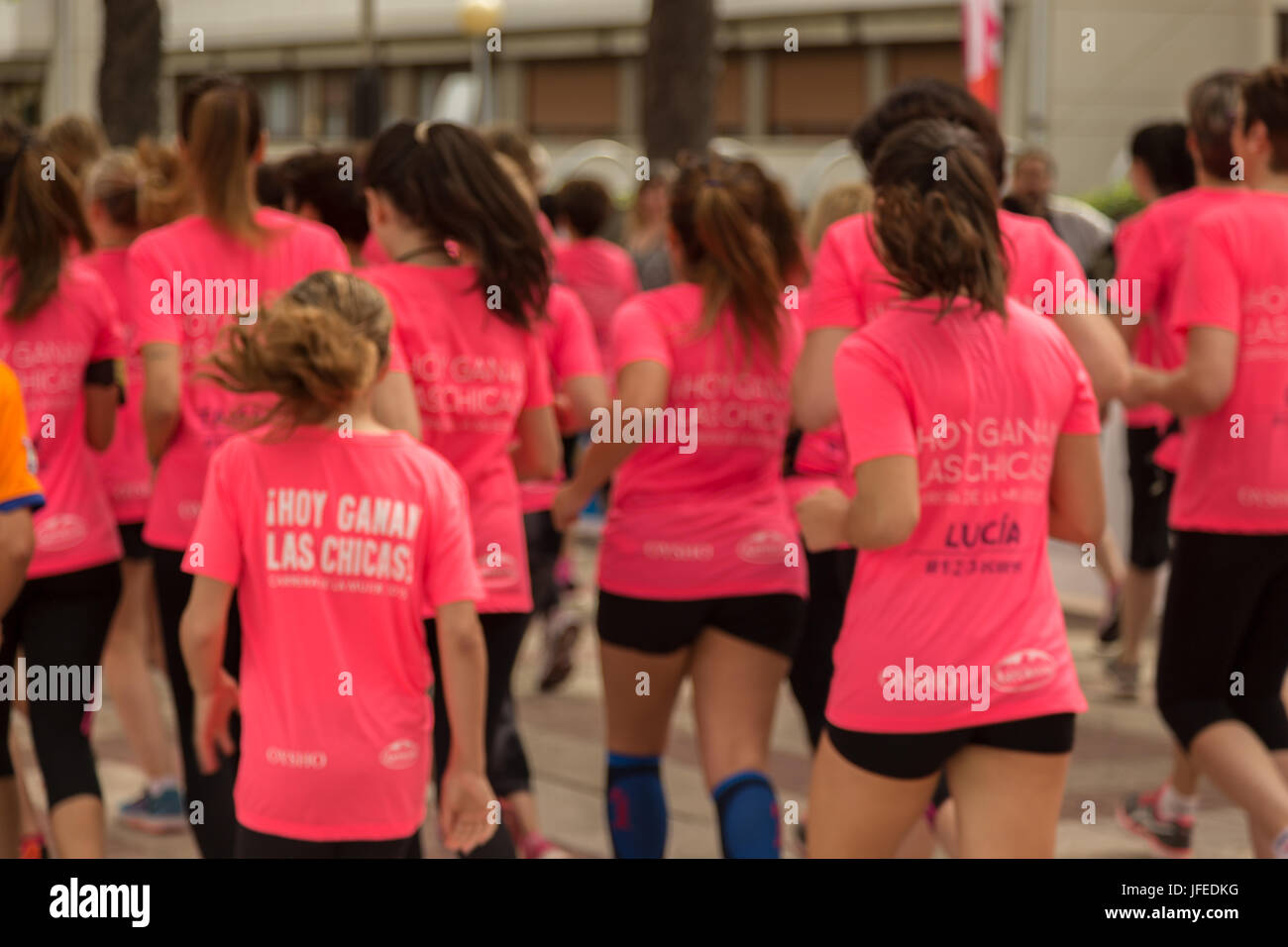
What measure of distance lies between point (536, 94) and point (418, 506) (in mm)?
39497

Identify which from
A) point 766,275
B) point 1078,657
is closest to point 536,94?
point 1078,657

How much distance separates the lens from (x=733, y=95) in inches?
1548

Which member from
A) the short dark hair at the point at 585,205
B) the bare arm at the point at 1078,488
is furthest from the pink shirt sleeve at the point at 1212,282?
the short dark hair at the point at 585,205

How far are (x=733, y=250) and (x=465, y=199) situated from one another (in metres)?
0.73

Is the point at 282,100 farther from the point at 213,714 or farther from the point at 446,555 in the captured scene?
the point at 446,555

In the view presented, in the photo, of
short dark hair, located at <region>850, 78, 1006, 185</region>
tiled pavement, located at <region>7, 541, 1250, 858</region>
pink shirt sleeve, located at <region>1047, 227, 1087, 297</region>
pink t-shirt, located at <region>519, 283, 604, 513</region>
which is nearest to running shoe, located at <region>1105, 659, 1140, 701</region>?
tiled pavement, located at <region>7, 541, 1250, 858</region>

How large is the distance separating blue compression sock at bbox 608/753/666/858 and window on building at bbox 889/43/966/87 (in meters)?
31.5

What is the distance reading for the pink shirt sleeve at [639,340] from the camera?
4848mm

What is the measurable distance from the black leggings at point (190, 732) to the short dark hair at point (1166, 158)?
4.40m

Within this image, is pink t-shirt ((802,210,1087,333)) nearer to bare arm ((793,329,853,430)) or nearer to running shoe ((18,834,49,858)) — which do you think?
bare arm ((793,329,853,430))

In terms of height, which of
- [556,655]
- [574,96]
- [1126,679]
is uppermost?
[574,96]

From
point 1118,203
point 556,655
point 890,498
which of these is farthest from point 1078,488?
point 1118,203

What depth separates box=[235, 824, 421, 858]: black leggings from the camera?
3.69 meters

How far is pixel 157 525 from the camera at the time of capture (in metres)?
4.89
